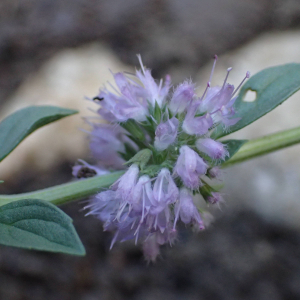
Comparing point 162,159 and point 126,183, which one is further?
point 162,159

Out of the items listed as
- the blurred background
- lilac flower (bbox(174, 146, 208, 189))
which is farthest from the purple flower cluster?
the blurred background

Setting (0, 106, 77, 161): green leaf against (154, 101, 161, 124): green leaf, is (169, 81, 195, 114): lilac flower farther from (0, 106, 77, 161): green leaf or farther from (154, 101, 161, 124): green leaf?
(0, 106, 77, 161): green leaf

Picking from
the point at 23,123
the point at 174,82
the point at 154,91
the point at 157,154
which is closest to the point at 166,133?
the point at 157,154

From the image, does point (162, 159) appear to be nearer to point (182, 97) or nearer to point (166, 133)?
point (166, 133)

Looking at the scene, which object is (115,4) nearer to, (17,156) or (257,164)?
(17,156)

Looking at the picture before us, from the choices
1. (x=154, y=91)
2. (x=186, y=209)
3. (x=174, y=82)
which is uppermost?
(x=154, y=91)

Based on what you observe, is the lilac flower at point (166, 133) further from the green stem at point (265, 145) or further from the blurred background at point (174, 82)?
the blurred background at point (174, 82)
